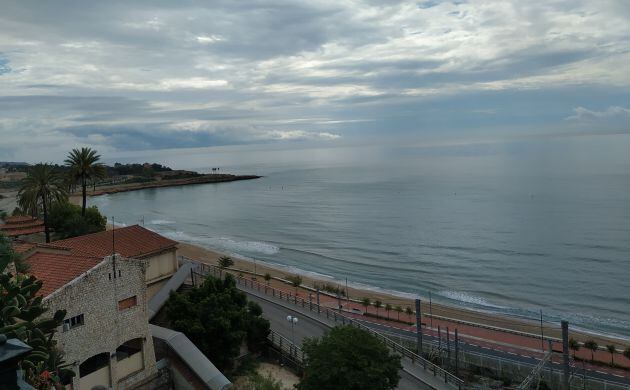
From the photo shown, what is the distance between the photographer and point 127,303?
1980 cm

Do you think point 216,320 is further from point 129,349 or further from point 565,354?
point 565,354

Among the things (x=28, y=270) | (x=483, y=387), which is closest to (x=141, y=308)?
(x=28, y=270)

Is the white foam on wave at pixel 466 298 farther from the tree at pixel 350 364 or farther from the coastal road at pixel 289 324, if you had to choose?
the tree at pixel 350 364

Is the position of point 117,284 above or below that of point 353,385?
above

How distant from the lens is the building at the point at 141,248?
29.7 metres

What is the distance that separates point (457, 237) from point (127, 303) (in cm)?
5658

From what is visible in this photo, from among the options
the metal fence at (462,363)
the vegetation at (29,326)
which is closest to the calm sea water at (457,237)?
the metal fence at (462,363)

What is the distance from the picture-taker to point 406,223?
82125 millimetres

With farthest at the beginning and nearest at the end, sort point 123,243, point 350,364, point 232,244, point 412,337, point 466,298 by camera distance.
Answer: point 232,244
point 466,298
point 412,337
point 123,243
point 350,364

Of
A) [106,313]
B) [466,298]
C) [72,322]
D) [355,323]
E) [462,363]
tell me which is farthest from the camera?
[466,298]

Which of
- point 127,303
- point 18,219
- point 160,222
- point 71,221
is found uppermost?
point 18,219

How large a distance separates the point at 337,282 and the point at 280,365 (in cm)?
2640

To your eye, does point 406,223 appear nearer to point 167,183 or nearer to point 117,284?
point 117,284

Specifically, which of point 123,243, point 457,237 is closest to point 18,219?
point 123,243
